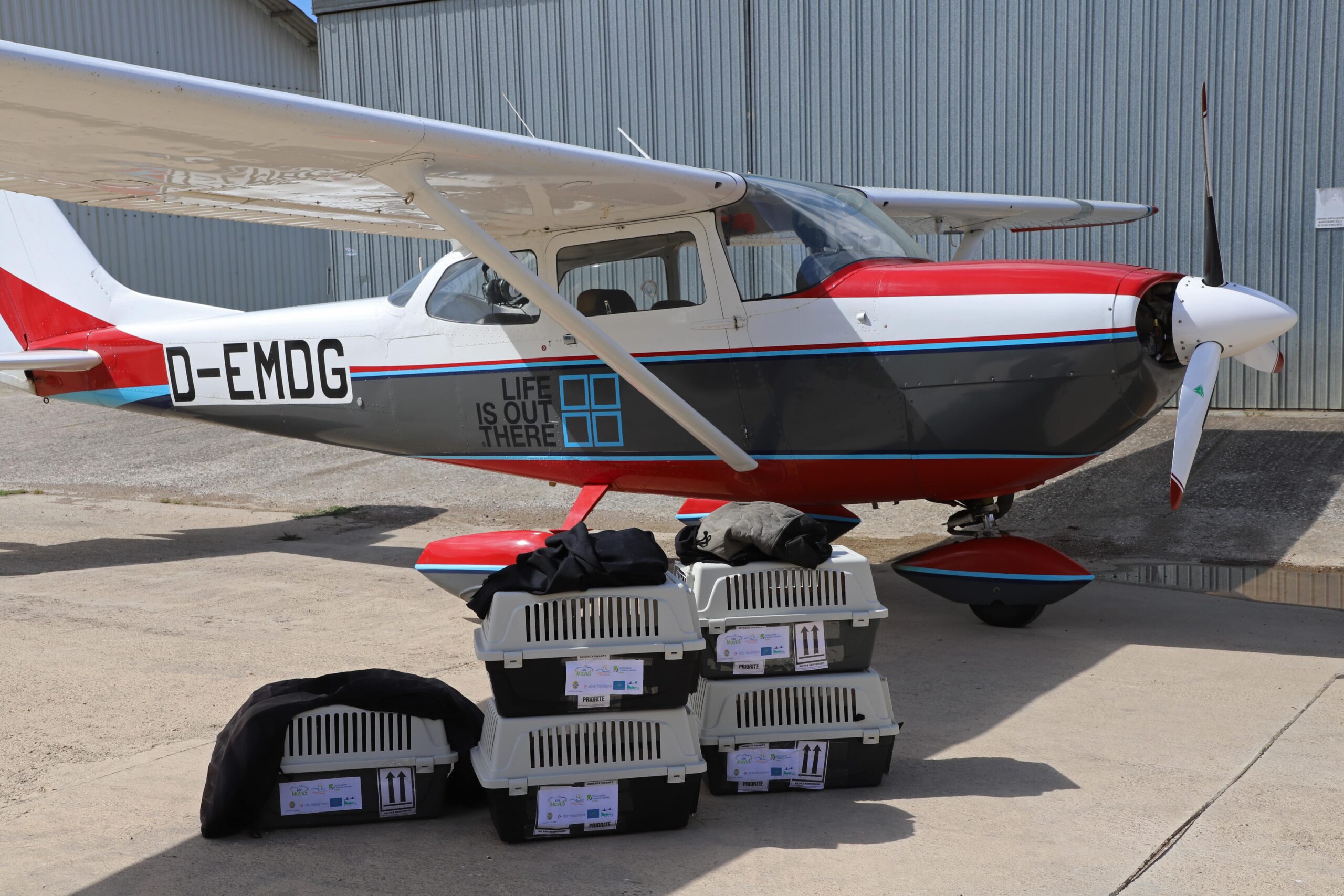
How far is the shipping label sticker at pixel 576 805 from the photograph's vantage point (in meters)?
3.40

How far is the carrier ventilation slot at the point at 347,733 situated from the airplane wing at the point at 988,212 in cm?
518

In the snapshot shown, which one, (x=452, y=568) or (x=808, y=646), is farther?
(x=452, y=568)

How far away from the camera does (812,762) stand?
3.77 m

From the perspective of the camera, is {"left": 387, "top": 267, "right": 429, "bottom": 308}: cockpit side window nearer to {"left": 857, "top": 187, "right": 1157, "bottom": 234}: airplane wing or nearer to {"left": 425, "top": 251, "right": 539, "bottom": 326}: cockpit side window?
{"left": 425, "top": 251, "right": 539, "bottom": 326}: cockpit side window

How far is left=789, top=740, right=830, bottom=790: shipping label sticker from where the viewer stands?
3.77 metres

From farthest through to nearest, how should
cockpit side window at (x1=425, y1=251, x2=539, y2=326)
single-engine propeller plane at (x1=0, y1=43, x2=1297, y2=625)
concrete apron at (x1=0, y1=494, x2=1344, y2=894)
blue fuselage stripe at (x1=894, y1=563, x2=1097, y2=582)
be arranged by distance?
cockpit side window at (x1=425, y1=251, x2=539, y2=326) < blue fuselage stripe at (x1=894, y1=563, x2=1097, y2=582) < single-engine propeller plane at (x1=0, y1=43, x2=1297, y2=625) < concrete apron at (x1=0, y1=494, x2=1344, y2=894)

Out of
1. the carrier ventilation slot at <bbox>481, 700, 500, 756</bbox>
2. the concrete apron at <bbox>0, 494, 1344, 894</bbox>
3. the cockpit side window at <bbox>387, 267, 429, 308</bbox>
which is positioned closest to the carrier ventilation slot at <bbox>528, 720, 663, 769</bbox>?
the carrier ventilation slot at <bbox>481, 700, 500, 756</bbox>

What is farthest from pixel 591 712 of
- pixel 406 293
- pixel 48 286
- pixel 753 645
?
pixel 48 286

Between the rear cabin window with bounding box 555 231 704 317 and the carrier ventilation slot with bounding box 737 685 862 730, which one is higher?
the rear cabin window with bounding box 555 231 704 317

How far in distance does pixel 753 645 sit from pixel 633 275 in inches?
128

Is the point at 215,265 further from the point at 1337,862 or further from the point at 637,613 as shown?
the point at 1337,862

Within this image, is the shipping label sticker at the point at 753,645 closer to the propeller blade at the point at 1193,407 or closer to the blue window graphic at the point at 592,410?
the propeller blade at the point at 1193,407

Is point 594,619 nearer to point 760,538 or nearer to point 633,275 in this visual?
point 760,538

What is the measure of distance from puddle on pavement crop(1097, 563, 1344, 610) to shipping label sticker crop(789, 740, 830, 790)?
13.1 ft
